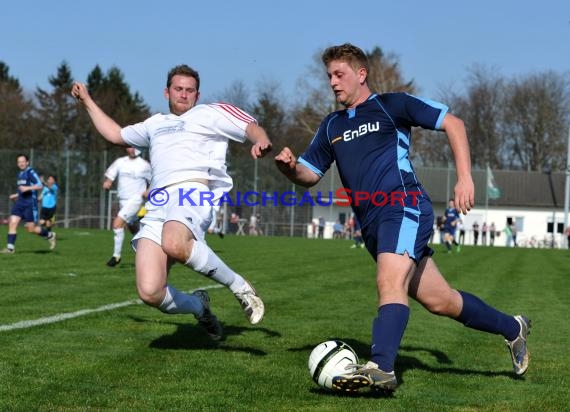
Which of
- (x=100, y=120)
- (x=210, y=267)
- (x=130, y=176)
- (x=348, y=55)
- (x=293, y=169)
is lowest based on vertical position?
(x=210, y=267)

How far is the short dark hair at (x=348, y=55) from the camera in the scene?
5.10 m

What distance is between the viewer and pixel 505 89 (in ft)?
236

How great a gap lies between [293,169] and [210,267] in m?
1.06

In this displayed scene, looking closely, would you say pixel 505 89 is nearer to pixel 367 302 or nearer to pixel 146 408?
pixel 367 302

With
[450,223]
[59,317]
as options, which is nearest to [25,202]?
[59,317]

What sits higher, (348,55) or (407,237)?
(348,55)

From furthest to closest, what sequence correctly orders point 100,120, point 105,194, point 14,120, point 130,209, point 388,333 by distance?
point 14,120, point 105,194, point 130,209, point 100,120, point 388,333

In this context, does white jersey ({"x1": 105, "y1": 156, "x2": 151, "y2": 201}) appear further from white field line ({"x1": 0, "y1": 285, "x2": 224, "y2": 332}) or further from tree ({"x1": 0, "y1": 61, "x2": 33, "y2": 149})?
tree ({"x1": 0, "y1": 61, "x2": 33, "y2": 149})

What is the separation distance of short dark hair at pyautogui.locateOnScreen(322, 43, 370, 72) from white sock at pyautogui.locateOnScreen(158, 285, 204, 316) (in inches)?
79.0

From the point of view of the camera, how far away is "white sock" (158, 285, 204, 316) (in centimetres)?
604

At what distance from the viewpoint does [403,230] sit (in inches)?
191

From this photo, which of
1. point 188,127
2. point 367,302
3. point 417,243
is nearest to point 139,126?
point 188,127

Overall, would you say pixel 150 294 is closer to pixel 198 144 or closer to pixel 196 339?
pixel 196 339

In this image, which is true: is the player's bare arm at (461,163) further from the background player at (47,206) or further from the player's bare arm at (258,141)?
the background player at (47,206)
